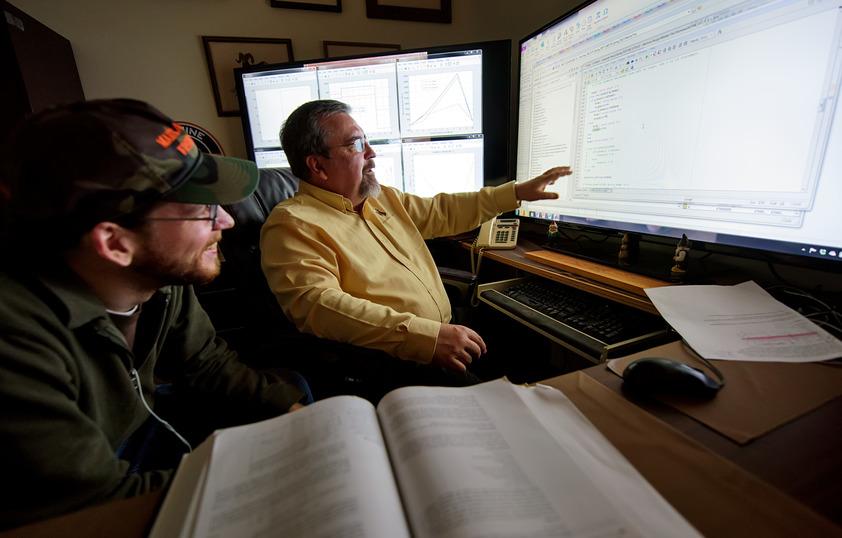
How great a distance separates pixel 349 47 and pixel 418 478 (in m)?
2.20

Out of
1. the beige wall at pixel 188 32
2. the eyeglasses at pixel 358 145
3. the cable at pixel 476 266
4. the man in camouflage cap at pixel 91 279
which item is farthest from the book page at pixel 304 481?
the beige wall at pixel 188 32

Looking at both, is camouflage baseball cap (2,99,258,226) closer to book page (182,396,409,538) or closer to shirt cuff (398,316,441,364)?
book page (182,396,409,538)

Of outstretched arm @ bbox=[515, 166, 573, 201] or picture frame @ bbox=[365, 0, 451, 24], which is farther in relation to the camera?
picture frame @ bbox=[365, 0, 451, 24]

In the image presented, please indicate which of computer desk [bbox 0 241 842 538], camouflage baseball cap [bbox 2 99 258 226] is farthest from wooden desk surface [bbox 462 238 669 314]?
camouflage baseball cap [bbox 2 99 258 226]

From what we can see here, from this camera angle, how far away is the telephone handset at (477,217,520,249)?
1.41m

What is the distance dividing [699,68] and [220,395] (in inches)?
55.0

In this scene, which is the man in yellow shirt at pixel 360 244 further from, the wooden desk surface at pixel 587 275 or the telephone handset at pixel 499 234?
the wooden desk surface at pixel 587 275

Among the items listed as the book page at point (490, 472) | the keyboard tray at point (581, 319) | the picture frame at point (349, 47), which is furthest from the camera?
the picture frame at point (349, 47)

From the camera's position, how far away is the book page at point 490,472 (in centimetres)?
33

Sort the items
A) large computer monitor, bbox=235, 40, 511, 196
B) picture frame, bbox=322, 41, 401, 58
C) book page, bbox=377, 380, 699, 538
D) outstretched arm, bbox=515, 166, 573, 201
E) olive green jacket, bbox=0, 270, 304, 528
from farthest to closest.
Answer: picture frame, bbox=322, 41, 401, 58 → large computer monitor, bbox=235, 40, 511, 196 → outstretched arm, bbox=515, 166, 573, 201 → olive green jacket, bbox=0, 270, 304, 528 → book page, bbox=377, 380, 699, 538

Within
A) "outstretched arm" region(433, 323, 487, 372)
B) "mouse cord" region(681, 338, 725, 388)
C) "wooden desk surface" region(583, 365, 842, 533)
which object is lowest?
"outstretched arm" region(433, 323, 487, 372)

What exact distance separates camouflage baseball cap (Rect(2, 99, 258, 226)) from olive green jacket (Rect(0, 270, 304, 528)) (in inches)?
5.1

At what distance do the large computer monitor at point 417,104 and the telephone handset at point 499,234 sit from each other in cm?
34

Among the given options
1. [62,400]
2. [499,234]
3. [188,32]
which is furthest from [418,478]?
[188,32]
